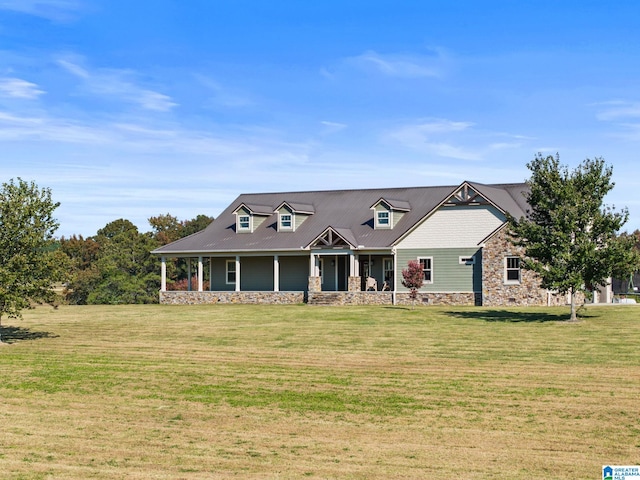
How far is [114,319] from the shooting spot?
126 ft

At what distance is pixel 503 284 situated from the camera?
42.5 meters

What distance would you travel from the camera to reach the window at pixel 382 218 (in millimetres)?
48219

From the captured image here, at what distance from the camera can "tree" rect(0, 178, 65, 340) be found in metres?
28.6

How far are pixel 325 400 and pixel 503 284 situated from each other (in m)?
24.6

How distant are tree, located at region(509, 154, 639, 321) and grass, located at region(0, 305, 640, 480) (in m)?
1.98

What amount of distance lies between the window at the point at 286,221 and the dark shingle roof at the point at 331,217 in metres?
0.49

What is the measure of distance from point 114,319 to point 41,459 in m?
23.9

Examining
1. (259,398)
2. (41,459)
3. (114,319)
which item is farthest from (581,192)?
(41,459)

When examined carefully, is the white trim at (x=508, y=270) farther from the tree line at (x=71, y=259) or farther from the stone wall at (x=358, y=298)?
the tree line at (x=71, y=259)

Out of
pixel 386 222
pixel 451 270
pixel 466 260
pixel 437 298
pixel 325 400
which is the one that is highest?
pixel 386 222

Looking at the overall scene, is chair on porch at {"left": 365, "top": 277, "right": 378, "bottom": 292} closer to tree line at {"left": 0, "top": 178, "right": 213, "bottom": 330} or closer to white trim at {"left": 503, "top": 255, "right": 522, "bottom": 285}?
white trim at {"left": 503, "top": 255, "right": 522, "bottom": 285}

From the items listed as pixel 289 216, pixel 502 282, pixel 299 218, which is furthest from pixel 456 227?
pixel 289 216

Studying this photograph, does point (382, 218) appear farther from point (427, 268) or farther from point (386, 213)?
point (427, 268)

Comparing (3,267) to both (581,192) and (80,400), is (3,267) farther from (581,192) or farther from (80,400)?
(581,192)
